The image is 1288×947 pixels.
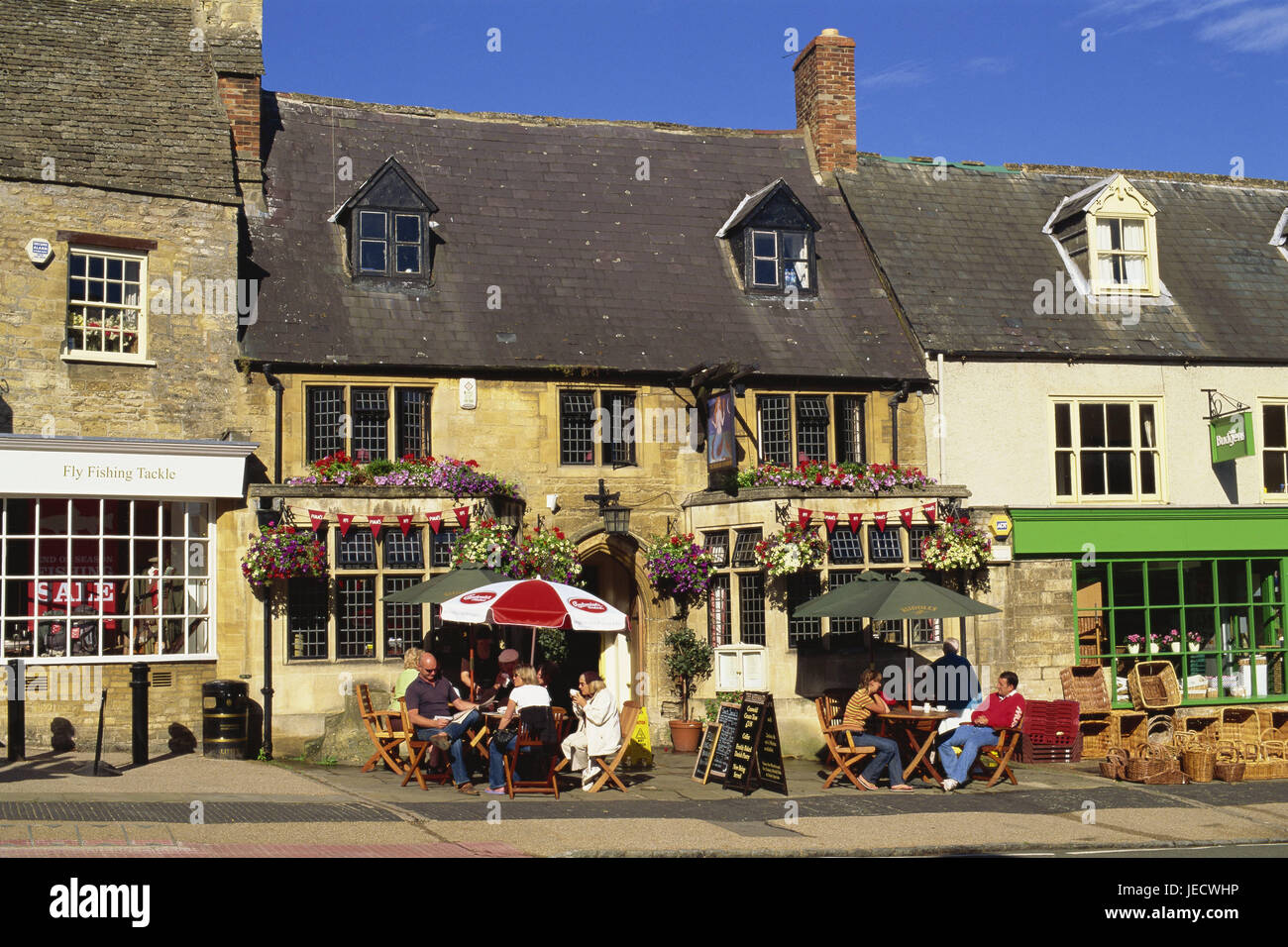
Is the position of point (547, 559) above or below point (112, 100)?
below

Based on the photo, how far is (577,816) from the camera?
13.7 m

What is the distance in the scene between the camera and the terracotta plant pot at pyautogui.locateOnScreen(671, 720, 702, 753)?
791 inches

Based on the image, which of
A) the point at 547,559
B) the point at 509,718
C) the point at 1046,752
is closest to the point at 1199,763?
the point at 1046,752

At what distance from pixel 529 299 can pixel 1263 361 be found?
11951mm

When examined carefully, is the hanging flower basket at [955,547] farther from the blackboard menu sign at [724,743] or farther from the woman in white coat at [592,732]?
the woman in white coat at [592,732]

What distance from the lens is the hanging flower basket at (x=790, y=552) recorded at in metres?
19.1

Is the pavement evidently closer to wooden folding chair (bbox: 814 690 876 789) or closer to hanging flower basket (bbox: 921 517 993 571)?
wooden folding chair (bbox: 814 690 876 789)

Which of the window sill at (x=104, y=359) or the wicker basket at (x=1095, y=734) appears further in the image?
the wicker basket at (x=1095, y=734)

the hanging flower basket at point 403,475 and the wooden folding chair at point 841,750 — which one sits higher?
the hanging flower basket at point 403,475

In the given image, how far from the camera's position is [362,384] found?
778 inches

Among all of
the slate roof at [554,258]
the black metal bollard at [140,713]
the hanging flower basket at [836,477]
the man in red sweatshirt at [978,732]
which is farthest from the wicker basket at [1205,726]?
the black metal bollard at [140,713]

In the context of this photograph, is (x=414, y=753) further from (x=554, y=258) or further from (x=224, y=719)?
(x=554, y=258)

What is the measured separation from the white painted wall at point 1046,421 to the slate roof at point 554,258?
0.98m

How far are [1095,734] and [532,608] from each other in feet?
28.7
